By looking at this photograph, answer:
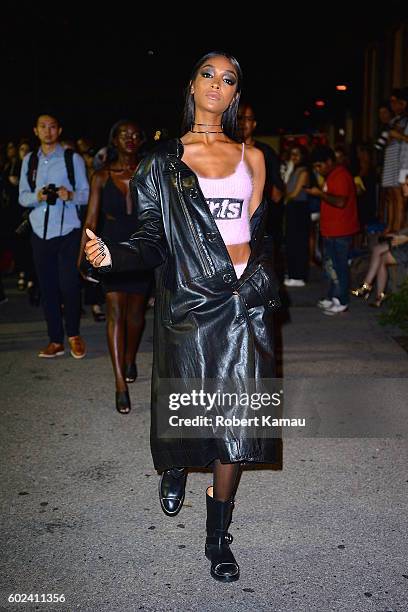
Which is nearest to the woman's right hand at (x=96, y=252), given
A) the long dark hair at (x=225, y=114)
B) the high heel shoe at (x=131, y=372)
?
the long dark hair at (x=225, y=114)

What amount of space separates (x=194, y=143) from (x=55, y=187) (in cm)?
363

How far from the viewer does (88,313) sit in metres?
9.27

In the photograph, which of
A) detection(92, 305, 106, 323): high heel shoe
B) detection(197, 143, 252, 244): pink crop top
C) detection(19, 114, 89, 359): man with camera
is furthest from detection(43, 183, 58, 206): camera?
detection(197, 143, 252, 244): pink crop top

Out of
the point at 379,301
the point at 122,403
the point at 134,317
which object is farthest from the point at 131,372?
the point at 379,301

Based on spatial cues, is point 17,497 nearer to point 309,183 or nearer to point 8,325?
point 8,325

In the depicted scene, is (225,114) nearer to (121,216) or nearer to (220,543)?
(220,543)

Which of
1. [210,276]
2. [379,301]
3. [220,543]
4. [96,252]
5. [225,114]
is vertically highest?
[225,114]

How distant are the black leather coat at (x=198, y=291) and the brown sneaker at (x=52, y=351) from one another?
3.95 m

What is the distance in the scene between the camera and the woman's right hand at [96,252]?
2965 millimetres

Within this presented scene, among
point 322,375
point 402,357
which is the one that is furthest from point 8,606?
point 402,357

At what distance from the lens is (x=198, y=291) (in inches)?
122

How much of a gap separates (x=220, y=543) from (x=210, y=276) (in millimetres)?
1116

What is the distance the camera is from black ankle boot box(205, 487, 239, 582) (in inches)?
125

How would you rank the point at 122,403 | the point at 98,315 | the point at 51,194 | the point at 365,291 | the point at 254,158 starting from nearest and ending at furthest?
the point at 254,158 < the point at 122,403 < the point at 51,194 < the point at 98,315 < the point at 365,291
